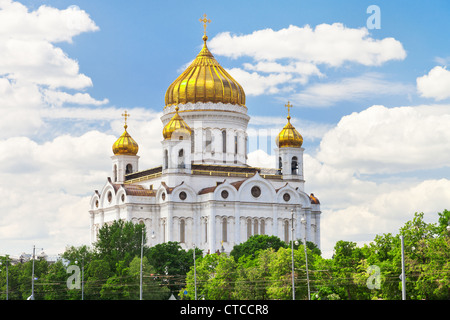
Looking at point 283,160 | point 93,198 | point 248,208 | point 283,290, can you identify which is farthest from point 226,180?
point 283,290

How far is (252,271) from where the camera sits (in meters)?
54.2

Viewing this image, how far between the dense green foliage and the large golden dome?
18514 millimetres

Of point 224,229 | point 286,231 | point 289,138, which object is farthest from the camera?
point 289,138

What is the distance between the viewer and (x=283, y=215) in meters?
80.8

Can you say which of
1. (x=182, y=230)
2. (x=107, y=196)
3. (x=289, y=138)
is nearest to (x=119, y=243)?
(x=182, y=230)

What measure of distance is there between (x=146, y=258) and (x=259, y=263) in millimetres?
9725

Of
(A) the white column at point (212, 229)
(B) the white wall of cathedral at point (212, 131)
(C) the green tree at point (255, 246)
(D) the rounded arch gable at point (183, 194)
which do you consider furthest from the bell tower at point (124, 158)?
(C) the green tree at point (255, 246)

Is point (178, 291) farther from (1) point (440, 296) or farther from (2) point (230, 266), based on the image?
(1) point (440, 296)

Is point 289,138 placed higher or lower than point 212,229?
higher

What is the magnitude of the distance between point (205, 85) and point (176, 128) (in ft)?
25.9

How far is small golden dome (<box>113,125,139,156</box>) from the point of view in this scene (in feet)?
287

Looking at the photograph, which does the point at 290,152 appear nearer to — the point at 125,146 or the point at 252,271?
the point at 125,146

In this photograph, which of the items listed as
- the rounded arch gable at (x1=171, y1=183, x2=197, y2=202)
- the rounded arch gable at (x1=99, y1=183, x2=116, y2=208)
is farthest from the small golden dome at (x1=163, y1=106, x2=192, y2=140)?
the rounded arch gable at (x1=99, y1=183, x2=116, y2=208)

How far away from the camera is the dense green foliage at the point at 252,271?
43.8 m
